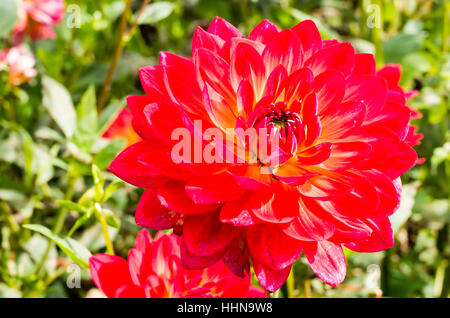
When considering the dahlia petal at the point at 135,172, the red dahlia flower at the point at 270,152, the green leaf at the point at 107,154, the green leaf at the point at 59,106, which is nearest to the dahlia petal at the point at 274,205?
the red dahlia flower at the point at 270,152

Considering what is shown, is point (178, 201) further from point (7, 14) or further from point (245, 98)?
point (7, 14)

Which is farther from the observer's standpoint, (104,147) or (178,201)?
(104,147)

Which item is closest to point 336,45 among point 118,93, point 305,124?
point 305,124

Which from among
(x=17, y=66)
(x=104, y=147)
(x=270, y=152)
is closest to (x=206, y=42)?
(x=270, y=152)

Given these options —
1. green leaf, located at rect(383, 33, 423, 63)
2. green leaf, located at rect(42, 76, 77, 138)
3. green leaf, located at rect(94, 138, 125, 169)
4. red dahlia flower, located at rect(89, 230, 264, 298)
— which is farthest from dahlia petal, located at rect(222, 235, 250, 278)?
green leaf, located at rect(383, 33, 423, 63)

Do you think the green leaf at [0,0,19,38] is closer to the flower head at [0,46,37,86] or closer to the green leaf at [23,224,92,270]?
the flower head at [0,46,37,86]

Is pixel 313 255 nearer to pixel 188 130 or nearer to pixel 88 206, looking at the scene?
pixel 188 130

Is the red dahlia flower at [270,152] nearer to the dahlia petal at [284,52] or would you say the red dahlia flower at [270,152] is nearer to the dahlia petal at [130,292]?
the dahlia petal at [284,52]

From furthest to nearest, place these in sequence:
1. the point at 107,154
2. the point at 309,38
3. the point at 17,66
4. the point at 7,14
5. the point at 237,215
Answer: the point at 17,66 < the point at 7,14 < the point at 107,154 < the point at 309,38 < the point at 237,215
